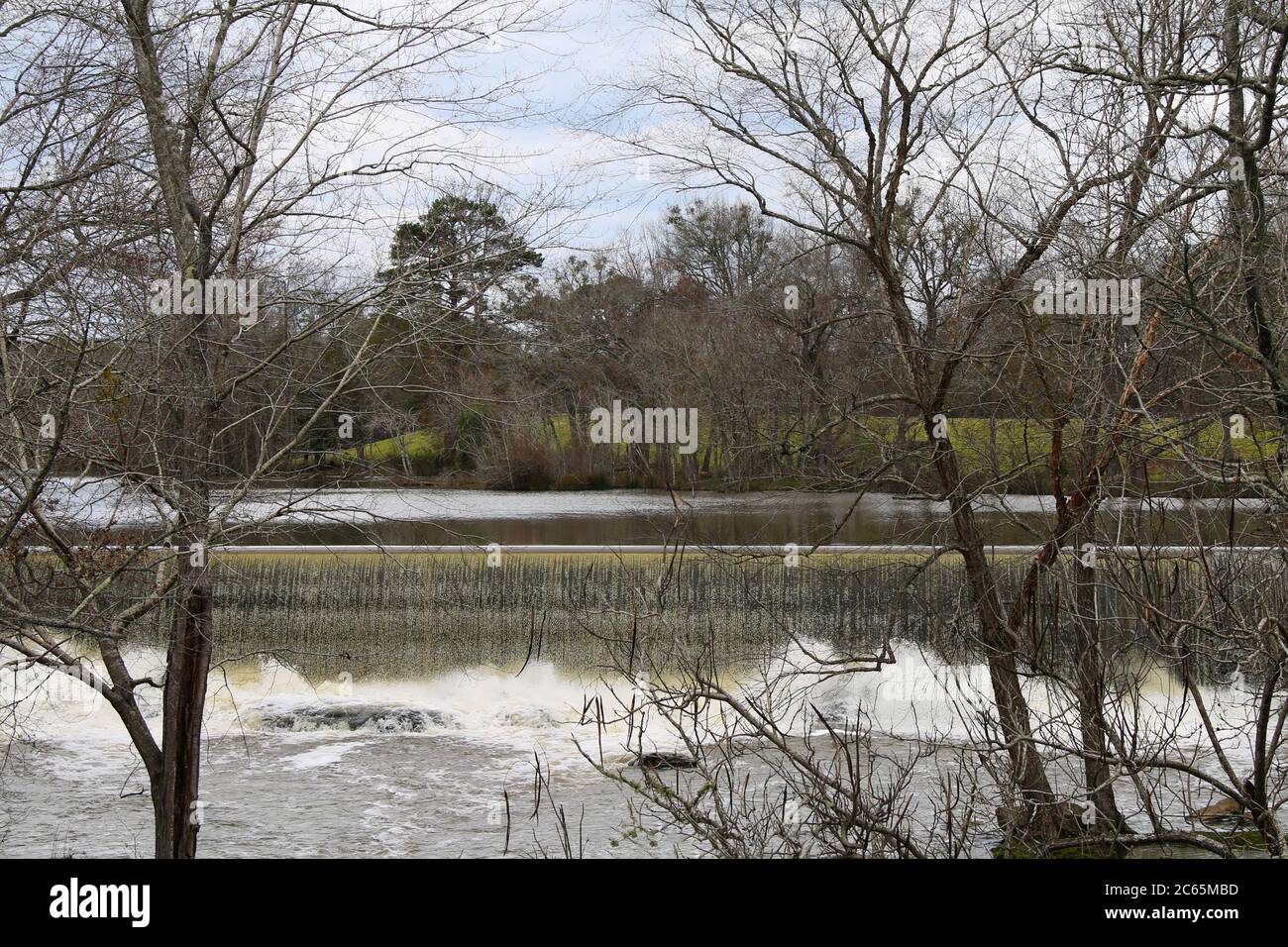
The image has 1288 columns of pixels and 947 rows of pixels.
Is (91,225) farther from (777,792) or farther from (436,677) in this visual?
(436,677)

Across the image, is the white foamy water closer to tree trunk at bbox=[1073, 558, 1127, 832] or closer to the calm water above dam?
tree trunk at bbox=[1073, 558, 1127, 832]

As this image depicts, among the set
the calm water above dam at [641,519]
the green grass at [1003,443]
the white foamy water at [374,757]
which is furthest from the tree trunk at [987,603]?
the calm water above dam at [641,519]

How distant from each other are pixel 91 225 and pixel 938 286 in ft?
19.0

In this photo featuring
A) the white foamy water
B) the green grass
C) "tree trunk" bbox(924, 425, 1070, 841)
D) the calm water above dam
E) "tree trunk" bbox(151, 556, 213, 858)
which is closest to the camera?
the green grass

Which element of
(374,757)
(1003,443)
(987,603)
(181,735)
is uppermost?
(1003,443)

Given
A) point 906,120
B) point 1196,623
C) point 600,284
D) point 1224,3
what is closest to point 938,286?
point 906,120

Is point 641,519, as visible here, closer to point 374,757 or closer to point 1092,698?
point 374,757

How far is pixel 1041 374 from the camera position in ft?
23.5

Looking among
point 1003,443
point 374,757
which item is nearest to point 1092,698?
point 374,757

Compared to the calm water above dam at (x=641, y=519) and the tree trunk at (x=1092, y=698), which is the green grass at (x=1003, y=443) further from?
the calm water above dam at (x=641, y=519)

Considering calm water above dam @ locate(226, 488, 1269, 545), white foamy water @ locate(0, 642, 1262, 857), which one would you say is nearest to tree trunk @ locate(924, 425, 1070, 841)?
white foamy water @ locate(0, 642, 1262, 857)

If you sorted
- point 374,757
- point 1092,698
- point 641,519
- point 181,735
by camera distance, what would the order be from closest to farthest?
point 1092,698 → point 181,735 → point 374,757 → point 641,519

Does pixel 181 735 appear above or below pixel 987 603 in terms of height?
below

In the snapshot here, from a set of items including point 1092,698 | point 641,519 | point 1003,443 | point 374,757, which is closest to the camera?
point 1092,698
